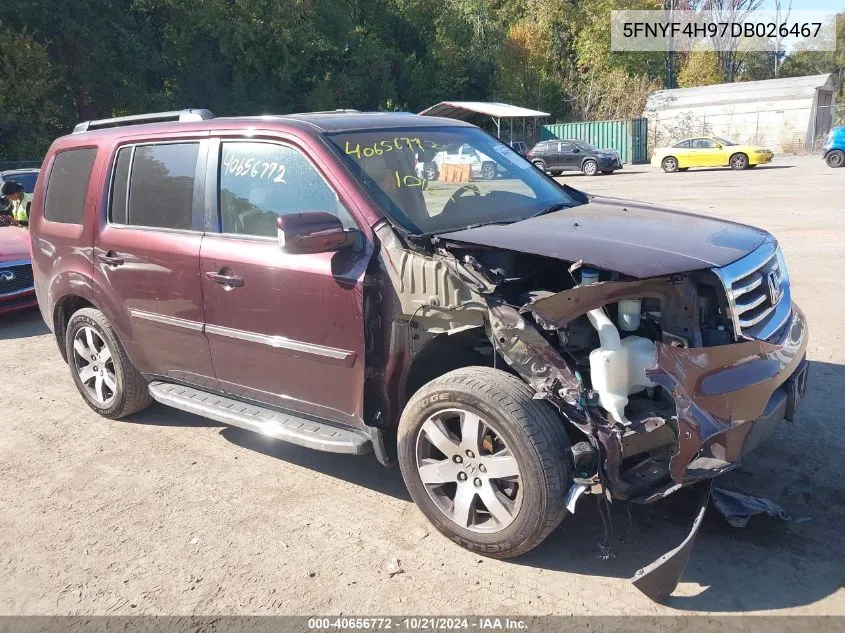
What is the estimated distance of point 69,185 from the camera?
5.07 metres

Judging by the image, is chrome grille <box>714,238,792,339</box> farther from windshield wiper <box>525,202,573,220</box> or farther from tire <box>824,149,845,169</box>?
tire <box>824,149,845,169</box>

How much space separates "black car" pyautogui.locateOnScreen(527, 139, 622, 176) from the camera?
29.8 metres

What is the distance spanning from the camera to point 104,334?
483cm

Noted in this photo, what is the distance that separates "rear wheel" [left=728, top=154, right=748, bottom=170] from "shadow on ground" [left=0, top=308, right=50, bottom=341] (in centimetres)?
2544

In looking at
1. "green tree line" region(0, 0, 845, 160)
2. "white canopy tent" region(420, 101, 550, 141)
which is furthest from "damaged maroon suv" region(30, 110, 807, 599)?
"green tree line" region(0, 0, 845, 160)

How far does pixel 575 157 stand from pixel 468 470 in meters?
Result: 28.9

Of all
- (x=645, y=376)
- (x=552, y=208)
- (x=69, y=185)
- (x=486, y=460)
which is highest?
(x=69, y=185)

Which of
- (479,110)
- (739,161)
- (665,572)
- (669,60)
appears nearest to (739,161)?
(739,161)

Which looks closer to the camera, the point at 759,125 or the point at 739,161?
the point at 739,161

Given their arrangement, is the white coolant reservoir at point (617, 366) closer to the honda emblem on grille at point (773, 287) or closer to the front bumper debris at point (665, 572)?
the front bumper debris at point (665, 572)

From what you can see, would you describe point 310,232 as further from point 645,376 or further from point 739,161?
point 739,161

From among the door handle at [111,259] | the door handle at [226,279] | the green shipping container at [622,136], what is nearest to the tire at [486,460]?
the door handle at [226,279]

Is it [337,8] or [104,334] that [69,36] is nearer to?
[337,8]

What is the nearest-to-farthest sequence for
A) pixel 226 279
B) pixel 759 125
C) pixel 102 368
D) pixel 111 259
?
pixel 226 279 → pixel 111 259 → pixel 102 368 → pixel 759 125
